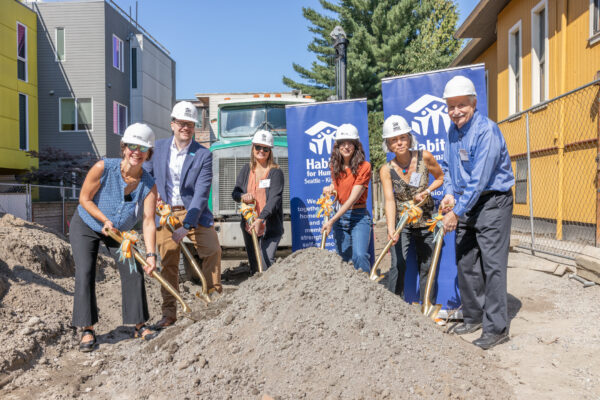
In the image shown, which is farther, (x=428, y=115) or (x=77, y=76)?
(x=77, y=76)

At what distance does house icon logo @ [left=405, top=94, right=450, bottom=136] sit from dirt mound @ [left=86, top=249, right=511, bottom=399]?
2.15 m

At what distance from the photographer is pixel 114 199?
4.40 m

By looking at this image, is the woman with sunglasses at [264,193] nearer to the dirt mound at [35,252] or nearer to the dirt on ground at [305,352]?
the dirt on ground at [305,352]

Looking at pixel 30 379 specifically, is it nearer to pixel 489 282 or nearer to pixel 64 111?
pixel 489 282

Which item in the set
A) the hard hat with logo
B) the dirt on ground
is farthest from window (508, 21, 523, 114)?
the hard hat with logo

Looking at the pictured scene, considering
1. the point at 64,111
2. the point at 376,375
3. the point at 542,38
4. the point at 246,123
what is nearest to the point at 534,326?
the point at 376,375

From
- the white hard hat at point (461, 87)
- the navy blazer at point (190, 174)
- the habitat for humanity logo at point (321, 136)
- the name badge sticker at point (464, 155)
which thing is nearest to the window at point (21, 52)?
the habitat for humanity logo at point (321, 136)

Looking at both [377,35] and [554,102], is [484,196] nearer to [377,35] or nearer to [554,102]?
[554,102]

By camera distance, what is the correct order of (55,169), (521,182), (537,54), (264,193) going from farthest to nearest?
(55,169) < (521,182) < (537,54) < (264,193)

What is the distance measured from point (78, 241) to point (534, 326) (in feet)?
13.2

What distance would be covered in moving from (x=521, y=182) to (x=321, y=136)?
649 cm

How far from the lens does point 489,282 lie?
13.7 ft

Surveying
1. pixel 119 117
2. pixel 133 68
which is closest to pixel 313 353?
pixel 119 117

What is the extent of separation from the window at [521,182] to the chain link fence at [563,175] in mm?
242
